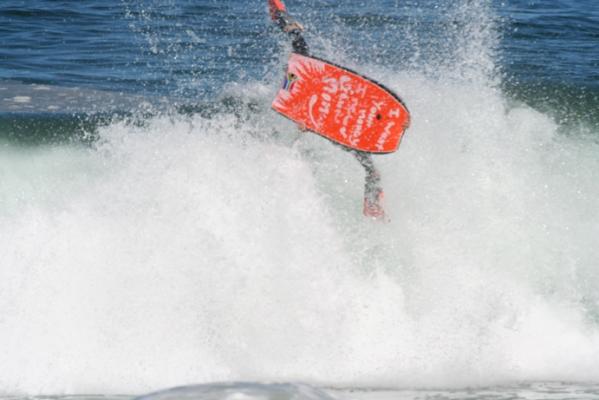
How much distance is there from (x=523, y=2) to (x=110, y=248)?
11.1m

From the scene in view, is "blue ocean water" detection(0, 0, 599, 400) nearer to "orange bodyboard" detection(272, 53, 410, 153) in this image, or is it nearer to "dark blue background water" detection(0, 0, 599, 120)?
"orange bodyboard" detection(272, 53, 410, 153)

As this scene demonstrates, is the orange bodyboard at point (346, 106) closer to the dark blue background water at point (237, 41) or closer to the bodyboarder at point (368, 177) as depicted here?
the bodyboarder at point (368, 177)

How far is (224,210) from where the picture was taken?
7.29 meters

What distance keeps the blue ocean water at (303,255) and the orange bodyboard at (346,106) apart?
473 millimetres

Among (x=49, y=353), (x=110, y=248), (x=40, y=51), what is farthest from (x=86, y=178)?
(x=40, y=51)

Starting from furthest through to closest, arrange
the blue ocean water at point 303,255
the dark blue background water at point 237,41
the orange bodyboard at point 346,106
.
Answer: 1. the dark blue background water at point 237,41
2. the orange bodyboard at point 346,106
3. the blue ocean water at point 303,255

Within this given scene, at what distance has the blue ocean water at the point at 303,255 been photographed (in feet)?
21.7

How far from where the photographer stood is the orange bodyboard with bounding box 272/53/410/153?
7.04m

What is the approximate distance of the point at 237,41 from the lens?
1327cm

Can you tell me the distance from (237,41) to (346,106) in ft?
21.3

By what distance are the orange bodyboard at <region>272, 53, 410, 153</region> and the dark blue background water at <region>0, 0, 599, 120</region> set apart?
4.18m

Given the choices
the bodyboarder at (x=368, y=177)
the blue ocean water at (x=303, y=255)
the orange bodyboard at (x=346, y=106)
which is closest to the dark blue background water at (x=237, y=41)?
the blue ocean water at (x=303, y=255)

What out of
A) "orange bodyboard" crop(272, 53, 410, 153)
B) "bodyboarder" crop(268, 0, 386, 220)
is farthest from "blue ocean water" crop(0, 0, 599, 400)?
"orange bodyboard" crop(272, 53, 410, 153)

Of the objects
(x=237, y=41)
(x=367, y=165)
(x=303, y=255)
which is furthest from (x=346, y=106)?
(x=237, y=41)
